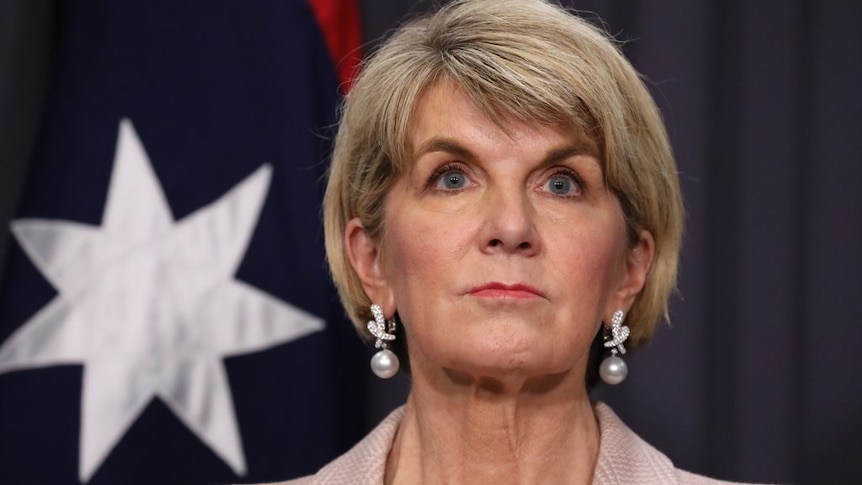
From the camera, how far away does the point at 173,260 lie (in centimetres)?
274

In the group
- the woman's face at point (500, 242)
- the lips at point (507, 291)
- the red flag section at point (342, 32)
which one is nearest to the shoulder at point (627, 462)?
the woman's face at point (500, 242)

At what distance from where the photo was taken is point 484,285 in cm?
191

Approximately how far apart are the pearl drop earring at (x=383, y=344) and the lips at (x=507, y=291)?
0.35 m

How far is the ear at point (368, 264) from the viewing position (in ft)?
7.27

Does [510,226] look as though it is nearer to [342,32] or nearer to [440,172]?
[440,172]

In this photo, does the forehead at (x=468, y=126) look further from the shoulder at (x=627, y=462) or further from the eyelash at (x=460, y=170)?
the shoulder at (x=627, y=462)

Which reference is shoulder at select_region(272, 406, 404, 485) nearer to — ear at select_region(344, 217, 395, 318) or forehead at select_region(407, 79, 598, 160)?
ear at select_region(344, 217, 395, 318)

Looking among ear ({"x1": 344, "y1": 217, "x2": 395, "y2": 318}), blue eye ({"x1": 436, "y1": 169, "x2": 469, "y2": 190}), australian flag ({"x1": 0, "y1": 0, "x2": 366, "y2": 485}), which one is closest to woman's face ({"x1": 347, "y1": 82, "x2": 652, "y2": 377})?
blue eye ({"x1": 436, "y1": 169, "x2": 469, "y2": 190})

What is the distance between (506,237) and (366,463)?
1.93 feet

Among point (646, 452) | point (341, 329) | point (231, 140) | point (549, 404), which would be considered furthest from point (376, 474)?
point (231, 140)

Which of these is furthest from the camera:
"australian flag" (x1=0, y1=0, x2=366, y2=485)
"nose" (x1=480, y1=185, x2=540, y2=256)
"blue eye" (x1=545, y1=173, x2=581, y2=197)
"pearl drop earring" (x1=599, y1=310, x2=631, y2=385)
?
"australian flag" (x1=0, y1=0, x2=366, y2=485)

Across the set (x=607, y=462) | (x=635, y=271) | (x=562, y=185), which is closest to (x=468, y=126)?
(x=562, y=185)

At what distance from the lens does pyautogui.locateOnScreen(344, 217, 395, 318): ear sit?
2.22m

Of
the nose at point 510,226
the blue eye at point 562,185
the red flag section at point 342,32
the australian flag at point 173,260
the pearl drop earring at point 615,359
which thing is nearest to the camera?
the nose at point 510,226
